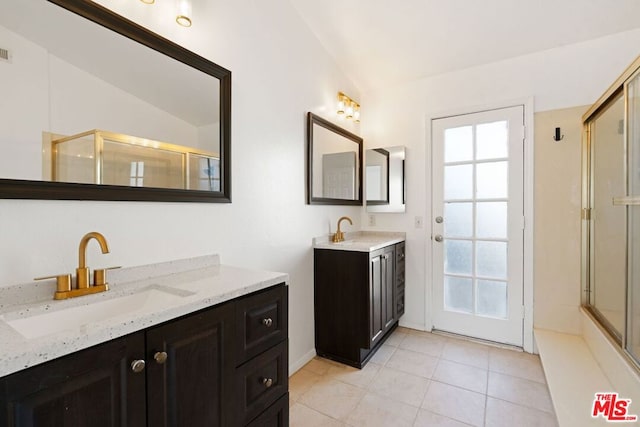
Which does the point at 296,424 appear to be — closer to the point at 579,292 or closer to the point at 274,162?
the point at 274,162

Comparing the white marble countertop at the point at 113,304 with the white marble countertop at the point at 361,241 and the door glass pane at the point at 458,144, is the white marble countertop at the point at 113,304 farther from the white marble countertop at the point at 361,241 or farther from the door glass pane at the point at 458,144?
the door glass pane at the point at 458,144

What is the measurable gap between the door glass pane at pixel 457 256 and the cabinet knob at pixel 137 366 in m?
2.65

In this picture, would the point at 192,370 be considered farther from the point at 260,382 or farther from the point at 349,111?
the point at 349,111

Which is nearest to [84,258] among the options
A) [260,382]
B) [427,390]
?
[260,382]

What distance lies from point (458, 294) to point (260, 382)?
222cm

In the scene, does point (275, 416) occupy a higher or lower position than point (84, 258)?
lower

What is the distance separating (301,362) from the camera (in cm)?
231

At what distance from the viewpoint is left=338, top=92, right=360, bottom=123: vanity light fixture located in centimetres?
286

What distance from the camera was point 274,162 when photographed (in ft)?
6.82

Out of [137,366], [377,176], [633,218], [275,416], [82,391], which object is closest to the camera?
[82,391]

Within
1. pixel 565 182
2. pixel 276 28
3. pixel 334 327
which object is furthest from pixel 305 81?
pixel 565 182

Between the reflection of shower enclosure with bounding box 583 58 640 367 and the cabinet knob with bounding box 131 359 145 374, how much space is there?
236 centimetres

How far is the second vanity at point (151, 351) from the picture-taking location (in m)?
0.69

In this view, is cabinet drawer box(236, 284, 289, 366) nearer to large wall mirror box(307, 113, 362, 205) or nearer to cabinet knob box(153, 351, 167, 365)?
cabinet knob box(153, 351, 167, 365)
